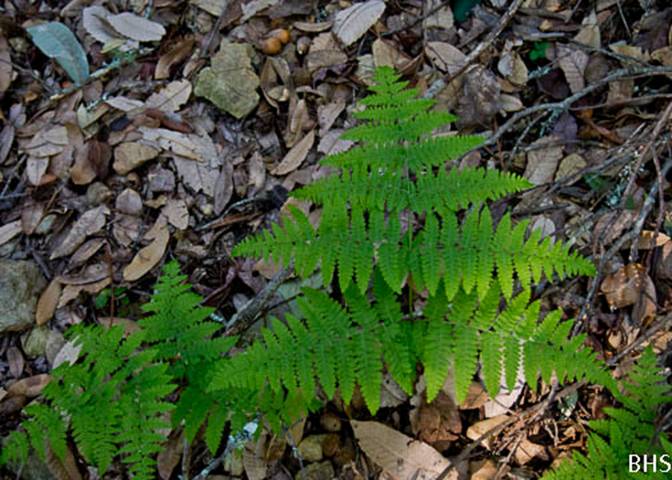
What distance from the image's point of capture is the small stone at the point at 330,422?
3.09m

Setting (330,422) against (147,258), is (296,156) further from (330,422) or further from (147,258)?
(330,422)

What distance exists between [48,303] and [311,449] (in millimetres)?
1798

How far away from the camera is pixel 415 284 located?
2.58 m

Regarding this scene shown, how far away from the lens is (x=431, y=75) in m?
3.74

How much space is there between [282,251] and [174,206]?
1444 mm

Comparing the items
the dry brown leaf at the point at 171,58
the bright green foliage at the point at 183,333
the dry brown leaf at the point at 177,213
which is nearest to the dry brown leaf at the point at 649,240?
the bright green foliage at the point at 183,333

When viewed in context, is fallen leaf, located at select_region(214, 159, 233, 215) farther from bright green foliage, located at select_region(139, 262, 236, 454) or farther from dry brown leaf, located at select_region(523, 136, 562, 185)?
dry brown leaf, located at select_region(523, 136, 562, 185)

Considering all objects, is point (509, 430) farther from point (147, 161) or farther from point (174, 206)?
point (147, 161)

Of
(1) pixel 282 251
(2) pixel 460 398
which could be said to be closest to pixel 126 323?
(1) pixel 282 251

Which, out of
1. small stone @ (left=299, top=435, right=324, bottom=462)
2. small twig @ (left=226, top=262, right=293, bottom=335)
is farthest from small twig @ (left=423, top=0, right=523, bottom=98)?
small stone @ (left=299, top=435, right=324, bottom=462)

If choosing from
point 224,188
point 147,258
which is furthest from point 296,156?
point 147,258

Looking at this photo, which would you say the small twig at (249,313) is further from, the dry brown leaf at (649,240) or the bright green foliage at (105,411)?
the dry brown leaf at (649,240)

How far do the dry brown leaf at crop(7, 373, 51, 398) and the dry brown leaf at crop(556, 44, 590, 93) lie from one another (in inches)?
137

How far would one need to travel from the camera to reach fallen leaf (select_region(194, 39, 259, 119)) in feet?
12.6
